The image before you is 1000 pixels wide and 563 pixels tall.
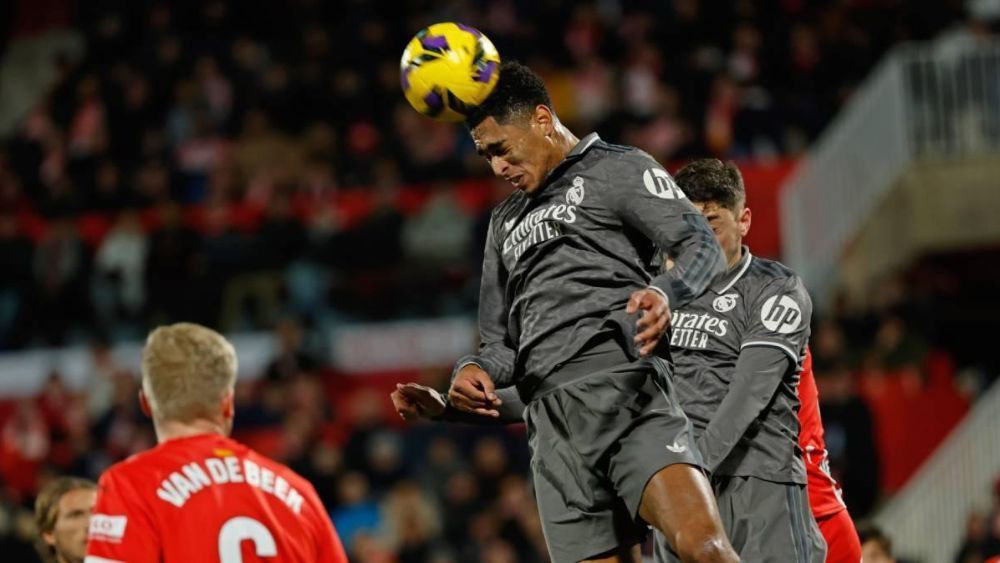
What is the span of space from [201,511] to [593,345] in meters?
1.33

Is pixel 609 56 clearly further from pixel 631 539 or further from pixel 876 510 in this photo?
pixel 631 539

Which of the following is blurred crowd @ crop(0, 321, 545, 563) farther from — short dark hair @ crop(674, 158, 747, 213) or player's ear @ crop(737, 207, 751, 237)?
short dark hair @ crop(674, 158, 747, 213)

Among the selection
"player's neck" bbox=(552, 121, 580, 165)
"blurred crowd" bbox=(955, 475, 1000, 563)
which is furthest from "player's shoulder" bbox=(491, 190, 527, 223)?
"blurred crowd" bbox=(955, 475, 1000, 563)

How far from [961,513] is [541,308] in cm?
797

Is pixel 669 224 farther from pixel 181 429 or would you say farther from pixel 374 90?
pixel 374 90

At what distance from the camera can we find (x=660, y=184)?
5.01m

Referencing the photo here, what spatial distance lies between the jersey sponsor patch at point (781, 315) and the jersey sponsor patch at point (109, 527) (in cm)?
218

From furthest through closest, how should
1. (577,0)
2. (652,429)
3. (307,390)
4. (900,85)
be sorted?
(577,0)
(900,85)
(307,390)
(652,429)

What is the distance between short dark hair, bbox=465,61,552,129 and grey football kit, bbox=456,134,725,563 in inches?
8.3

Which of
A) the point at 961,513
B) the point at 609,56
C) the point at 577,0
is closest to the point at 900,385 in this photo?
the point at 961,513

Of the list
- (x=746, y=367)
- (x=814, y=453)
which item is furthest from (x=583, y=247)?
(x=814, y=453)

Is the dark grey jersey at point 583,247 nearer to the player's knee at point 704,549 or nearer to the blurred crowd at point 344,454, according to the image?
the player's knee at point 704,549

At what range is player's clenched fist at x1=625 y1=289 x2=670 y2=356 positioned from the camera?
→ 4.52 meters

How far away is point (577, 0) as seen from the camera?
17906 mm
